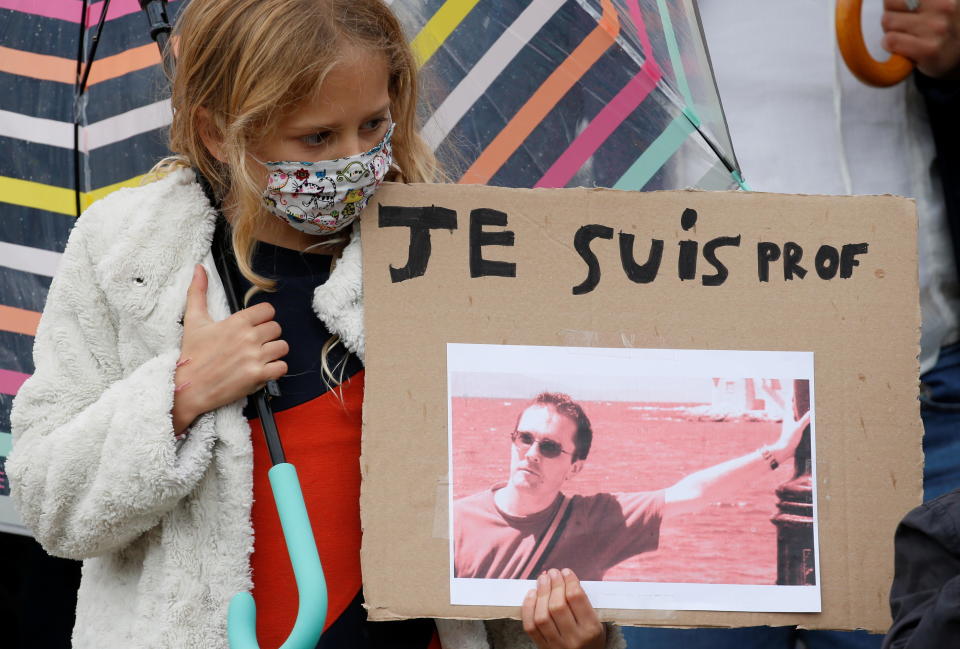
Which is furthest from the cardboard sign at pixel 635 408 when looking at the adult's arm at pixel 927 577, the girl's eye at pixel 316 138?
the adult's arm at pixel 927 577

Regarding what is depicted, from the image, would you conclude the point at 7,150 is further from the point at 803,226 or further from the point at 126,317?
the point at 803,226

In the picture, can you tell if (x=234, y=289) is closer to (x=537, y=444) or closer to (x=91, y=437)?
(x=91, y=437)

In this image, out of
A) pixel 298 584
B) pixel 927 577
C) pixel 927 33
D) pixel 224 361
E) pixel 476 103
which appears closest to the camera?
pixel 927 577

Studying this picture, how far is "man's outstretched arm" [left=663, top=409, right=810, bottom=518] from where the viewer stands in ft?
5.31

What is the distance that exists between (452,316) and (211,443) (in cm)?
36

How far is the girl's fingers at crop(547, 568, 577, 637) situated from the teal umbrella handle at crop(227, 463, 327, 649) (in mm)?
291

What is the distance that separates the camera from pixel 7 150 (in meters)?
1.97

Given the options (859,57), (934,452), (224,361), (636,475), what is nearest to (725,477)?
(636,475)

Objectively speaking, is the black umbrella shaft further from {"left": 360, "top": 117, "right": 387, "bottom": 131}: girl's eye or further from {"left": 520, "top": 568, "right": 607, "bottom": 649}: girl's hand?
{"left": 520, "top": 568, "right": 607, "bottom": 649}: girl's hand

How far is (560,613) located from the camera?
1559 millimetres

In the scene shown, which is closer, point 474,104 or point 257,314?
point 257,314

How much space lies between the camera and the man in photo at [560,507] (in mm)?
1593

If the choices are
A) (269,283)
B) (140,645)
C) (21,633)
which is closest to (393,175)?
(269,283)

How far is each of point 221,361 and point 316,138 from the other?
33 centimetres
